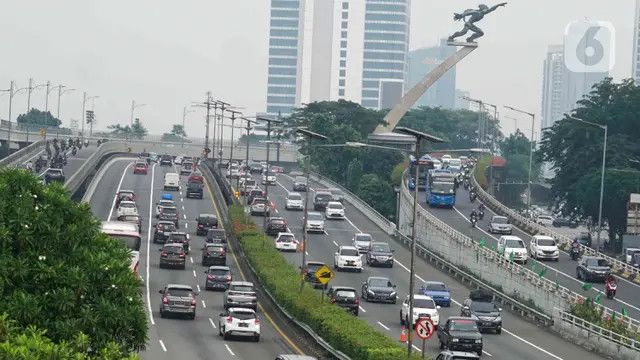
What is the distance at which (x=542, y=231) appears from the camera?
379ft

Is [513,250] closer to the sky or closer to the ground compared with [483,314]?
closer to the sky

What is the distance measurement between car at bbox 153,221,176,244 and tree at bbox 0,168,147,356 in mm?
63785

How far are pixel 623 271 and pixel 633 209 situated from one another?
3.99m

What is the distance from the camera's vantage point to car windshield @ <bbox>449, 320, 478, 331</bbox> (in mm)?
60625

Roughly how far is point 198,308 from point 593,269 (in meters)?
26.9

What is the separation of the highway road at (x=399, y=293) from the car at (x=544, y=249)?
282 inches

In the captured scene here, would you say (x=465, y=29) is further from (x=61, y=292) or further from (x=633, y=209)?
(x=61, y=292)

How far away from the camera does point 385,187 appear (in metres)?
170

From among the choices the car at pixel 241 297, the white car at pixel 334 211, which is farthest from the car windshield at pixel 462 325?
the white car at pixel 334 211

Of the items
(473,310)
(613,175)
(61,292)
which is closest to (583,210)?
(613,175)

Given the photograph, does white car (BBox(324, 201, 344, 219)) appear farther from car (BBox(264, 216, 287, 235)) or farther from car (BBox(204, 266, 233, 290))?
car (BBox(204, 266, 233, 290))

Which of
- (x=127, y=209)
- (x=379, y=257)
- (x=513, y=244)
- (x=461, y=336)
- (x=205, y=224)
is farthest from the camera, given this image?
(x=205, y=224)

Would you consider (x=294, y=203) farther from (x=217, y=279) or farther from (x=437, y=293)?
(x=437, y=293)

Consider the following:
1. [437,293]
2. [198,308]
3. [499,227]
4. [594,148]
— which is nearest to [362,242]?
[499,227]
